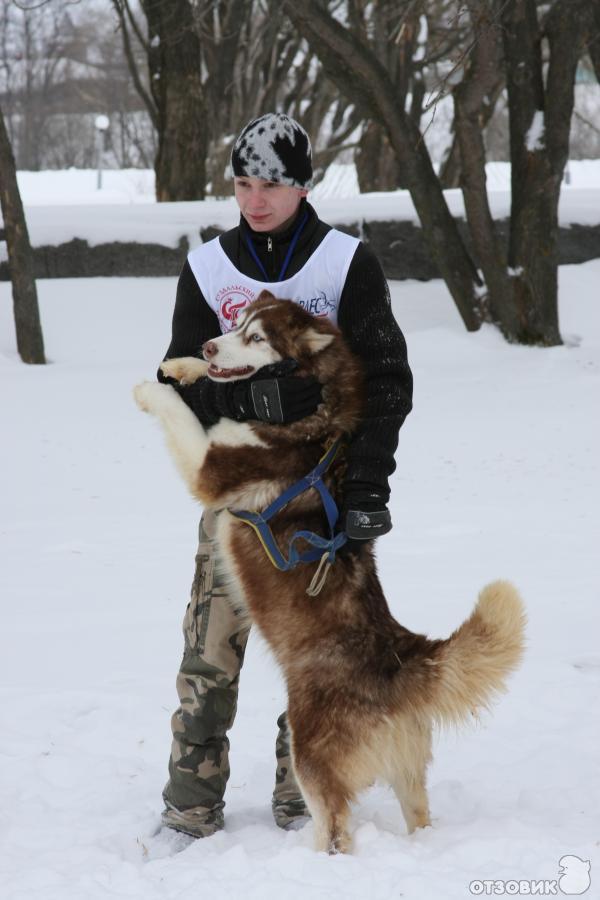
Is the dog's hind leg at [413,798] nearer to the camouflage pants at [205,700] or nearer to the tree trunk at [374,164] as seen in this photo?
the camouflage pants at [205,700]

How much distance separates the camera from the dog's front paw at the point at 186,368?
3.32m

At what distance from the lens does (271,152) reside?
10.1 ft

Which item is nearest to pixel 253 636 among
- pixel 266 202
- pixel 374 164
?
pixel 266 202

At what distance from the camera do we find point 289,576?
3076mm

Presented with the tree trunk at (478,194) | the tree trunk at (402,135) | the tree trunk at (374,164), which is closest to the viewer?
the tree trunk at (402,135)

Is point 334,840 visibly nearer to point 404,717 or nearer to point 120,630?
point 404,717

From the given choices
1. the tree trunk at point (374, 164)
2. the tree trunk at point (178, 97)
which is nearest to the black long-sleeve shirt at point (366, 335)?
the tree trunk at point (178, 97)

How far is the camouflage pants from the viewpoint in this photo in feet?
10.9

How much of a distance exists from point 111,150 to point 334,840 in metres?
37.0

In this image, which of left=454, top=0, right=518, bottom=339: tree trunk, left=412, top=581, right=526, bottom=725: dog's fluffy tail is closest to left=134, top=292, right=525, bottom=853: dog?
left=412, top=581, right=526, bottom=725: dog's fluffy tail

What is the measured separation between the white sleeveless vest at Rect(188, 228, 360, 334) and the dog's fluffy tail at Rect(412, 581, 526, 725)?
1018 millimetres

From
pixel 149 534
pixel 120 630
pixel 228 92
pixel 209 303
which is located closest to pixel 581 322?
pixel 149 534

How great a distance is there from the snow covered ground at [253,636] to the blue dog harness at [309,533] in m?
0.42

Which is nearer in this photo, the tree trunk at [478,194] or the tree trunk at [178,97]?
the tree trunk at [478,194]
